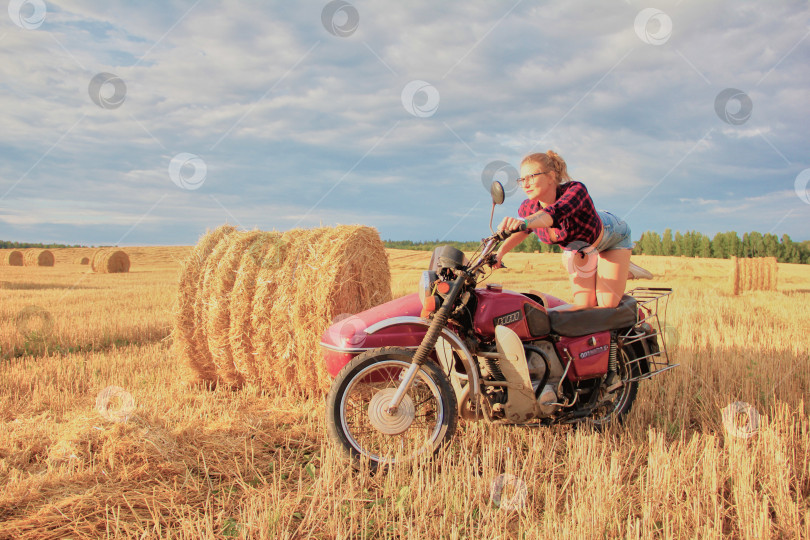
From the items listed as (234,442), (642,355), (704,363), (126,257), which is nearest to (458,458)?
(234,442)

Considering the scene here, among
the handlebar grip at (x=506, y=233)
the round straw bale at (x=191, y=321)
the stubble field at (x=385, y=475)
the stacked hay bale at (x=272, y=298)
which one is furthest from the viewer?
the round straw bale at (x=191, y=321)

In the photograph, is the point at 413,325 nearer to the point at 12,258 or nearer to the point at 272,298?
the point at 272,298

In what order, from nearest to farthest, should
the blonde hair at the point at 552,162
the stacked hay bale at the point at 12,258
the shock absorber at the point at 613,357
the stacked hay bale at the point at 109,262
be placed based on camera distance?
1. the blonde hair at the point at 552,162
2. the shock absorber at the point at 613,357
3. the stacked hay bale at the point at 109,262
4. the stacked hay bale at the point at 12,258

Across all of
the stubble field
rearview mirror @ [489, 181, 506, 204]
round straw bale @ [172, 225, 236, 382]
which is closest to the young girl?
rearview mirror @ [489, 181, 506, 204]

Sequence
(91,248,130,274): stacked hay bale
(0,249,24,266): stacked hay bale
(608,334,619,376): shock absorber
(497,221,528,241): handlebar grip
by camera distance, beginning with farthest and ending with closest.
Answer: (0,249,24,266): stacked hay bale → (91,248,130,274): stacked hay bale → (608,334,619,376): shock absorber → (497,221,528,241): handlebar grip

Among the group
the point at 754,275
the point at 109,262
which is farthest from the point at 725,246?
the point at 109,262

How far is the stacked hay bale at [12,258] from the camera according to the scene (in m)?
25.5

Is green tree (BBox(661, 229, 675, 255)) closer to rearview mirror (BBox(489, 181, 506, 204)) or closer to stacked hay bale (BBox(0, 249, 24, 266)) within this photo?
stacked hay bale (BBox(0, 249, 24, 266))

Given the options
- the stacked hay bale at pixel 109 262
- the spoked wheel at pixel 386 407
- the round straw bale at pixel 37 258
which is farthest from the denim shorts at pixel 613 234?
the round straw bale at pixel 37 258

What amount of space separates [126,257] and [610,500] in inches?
1006

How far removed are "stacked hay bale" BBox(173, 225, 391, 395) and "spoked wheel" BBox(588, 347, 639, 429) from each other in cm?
221

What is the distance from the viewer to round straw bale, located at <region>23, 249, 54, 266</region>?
2544 centimetres

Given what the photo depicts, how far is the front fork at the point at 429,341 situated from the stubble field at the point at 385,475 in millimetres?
423

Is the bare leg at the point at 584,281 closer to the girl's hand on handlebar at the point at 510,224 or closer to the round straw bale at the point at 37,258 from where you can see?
the girl's hand on handlebar at the point at 510,224
